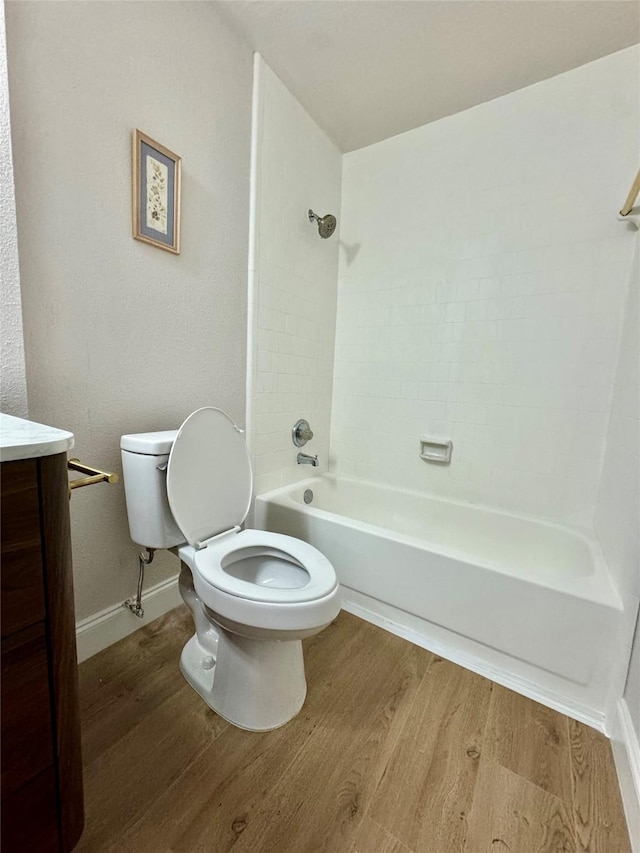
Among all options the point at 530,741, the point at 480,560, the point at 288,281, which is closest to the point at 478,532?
the point at 480,560

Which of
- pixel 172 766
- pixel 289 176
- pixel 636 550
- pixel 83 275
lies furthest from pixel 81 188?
pixel 636 550

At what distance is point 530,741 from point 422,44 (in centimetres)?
250

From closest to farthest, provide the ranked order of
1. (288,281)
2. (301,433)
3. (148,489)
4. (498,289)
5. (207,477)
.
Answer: (148,489)
(207,477)
(498,289)
(288,281)
(301,433)

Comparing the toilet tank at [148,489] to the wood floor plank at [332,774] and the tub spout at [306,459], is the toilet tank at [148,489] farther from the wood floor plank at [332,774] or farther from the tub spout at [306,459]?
the tub spout at [306,459]

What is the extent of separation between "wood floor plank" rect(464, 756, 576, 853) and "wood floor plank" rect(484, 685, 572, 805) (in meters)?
0.03

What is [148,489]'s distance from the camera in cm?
115

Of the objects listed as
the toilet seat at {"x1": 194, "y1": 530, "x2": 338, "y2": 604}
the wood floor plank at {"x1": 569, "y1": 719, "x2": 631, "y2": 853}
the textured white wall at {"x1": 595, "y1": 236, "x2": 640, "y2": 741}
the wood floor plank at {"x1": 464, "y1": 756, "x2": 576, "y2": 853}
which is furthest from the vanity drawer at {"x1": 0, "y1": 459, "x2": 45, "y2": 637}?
the textured white wall at {"x1": 595, "y1": 236, "x2": 640, "y2": 741}

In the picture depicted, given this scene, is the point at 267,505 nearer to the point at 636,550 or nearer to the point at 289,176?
the point at 636,550

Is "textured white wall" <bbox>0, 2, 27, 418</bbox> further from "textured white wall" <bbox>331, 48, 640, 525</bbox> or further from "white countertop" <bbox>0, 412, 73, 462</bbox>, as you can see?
"textured white wall" <bbox>331, 48, 640, 525</bbox>

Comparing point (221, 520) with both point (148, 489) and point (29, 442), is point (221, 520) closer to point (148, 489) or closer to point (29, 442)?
point (148, 489)

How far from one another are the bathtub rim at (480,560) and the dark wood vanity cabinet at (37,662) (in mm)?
1083

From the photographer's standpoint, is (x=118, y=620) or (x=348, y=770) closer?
(x=348, y=770)

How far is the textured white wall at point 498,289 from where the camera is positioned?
1.51 m

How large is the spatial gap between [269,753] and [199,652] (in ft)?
1.29
